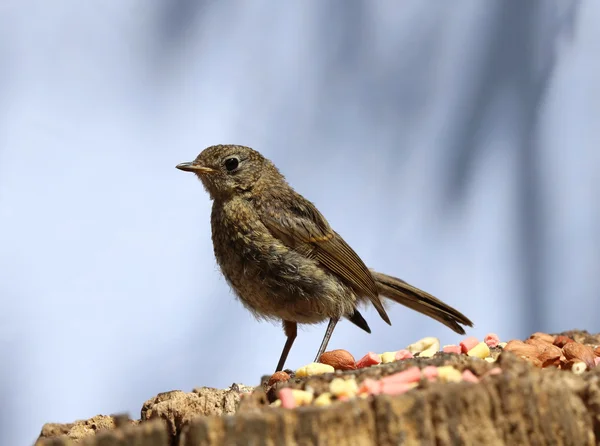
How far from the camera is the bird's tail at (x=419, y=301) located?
5102 millimetres

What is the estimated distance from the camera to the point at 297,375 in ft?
10.8

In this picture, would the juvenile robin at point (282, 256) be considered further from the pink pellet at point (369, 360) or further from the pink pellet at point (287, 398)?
the pink pellet at point (287, 398)

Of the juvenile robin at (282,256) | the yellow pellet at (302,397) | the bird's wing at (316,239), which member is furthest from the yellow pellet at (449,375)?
the bird's wing at (316,239)

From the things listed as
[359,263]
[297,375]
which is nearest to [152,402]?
[297,375]

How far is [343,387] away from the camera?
226 centimetres

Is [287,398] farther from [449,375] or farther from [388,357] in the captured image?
[388,357]

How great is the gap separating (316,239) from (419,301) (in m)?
0.91

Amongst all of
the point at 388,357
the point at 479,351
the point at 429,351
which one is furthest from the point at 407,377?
the point at 429,351

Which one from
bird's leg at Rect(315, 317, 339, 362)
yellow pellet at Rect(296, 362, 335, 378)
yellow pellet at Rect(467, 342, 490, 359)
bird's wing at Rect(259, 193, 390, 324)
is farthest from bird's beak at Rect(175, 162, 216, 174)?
yellow pellet at Rect(467, 342, 490, 359)

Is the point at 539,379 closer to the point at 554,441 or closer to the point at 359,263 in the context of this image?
the point at 554,441

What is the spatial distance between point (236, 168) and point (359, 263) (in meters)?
1.01

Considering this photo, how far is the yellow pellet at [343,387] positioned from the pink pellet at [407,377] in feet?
0.32

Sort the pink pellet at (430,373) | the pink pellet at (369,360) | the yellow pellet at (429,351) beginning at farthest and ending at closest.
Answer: the yellow pellet at (429,351), the pink pellet at (369,360), the pink pellet at (430,373)

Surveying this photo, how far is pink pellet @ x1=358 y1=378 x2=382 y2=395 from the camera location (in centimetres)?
220
